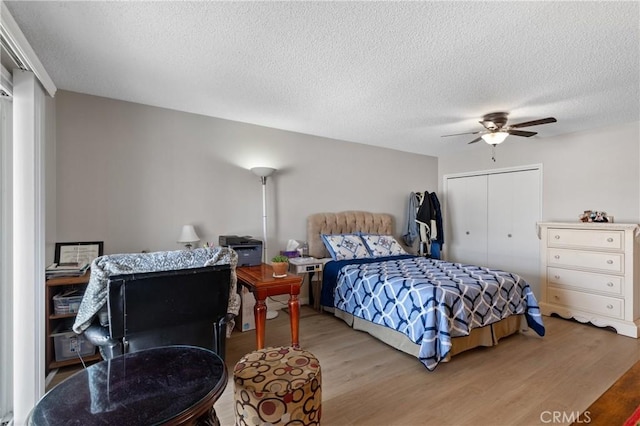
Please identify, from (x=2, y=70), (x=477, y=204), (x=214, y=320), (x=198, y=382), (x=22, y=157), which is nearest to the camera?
(x=198, y=382)

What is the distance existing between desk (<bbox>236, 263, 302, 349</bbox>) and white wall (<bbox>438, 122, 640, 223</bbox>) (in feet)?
11.6

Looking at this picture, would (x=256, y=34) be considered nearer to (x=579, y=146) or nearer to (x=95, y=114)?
(x=95, y=114)

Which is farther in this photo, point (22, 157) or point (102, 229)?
point (102, 229)

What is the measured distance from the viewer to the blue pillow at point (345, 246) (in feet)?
13.1

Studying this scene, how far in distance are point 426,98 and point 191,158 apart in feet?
8.28

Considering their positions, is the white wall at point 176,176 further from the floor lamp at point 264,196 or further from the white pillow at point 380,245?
the white pillow at point 380,245

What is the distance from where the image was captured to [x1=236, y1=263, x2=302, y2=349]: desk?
250 centimetres

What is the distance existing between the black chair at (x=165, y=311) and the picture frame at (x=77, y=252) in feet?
3.66

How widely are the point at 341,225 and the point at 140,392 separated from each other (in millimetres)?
3519

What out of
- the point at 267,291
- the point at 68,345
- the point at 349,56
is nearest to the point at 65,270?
the point at 68,345

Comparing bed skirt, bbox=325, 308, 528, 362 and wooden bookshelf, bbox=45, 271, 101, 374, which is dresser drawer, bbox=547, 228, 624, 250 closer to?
bed skirt, bbox=325, 308, 528, 362

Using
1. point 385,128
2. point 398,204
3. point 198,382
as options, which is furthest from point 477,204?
point 198,382

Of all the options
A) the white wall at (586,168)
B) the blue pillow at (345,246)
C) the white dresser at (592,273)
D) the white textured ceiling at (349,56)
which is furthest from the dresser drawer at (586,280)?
the blue pillow at (345,246)

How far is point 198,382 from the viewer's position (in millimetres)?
1137
